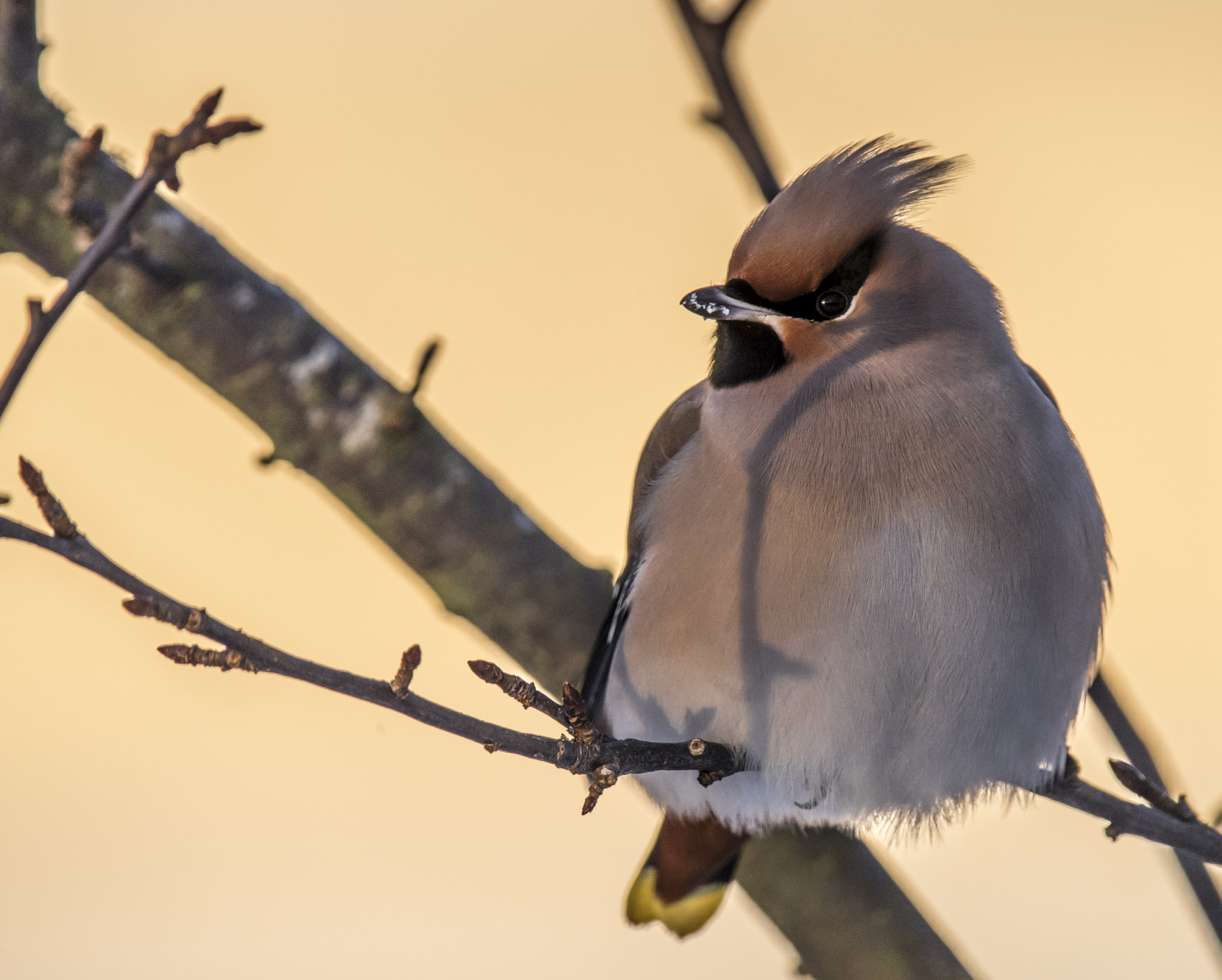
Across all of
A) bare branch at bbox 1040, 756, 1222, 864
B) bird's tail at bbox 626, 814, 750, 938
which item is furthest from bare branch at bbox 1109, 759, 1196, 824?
bird's tail at bbox 626, 814, 750, 938

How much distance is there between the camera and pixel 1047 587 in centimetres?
173

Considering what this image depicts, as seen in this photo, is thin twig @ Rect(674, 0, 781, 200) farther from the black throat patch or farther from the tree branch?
the tree branch

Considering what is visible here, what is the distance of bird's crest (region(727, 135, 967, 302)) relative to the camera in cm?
171

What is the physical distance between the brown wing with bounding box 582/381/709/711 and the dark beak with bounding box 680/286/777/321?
0.98ft

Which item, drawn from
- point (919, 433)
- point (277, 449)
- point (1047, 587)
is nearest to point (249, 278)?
point (277, 449)

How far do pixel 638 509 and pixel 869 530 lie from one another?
557 millimetres

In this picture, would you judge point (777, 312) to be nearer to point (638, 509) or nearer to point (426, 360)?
point (638, 509)

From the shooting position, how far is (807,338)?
177 centimetres

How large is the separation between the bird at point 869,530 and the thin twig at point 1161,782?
7 cm

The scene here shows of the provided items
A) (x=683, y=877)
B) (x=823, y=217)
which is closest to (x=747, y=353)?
(x=823, y=217)

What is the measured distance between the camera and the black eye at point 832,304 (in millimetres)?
1762

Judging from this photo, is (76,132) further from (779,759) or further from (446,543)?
(779,759)

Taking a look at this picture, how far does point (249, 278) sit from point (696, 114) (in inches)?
34.0

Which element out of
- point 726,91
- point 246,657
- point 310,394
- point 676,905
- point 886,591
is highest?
point 726,91
